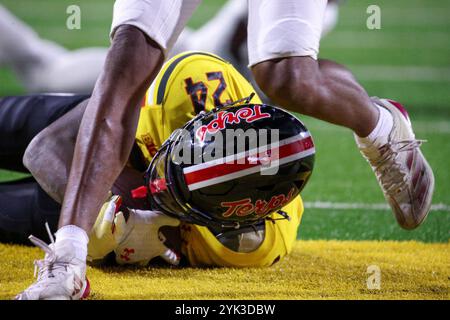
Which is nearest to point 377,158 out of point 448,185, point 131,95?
point 131,95

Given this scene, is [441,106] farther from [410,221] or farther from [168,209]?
[168,209]

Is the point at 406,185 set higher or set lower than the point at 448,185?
higher

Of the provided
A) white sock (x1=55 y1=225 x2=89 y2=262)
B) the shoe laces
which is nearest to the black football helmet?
white sock (x1=55 y1=225 x2=89 y2=262)

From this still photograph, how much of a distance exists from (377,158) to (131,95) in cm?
98

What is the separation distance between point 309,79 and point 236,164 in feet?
1.28

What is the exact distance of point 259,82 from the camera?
2908mm

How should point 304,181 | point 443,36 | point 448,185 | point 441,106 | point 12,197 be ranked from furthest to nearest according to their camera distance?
point 443,36 < point 441,106 < point 448,185 < point 12,197 < point 304,181

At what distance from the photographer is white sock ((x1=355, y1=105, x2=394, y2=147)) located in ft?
10.1

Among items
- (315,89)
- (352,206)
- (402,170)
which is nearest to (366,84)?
(352,206)

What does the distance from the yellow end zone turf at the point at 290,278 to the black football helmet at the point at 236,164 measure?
0.24 m

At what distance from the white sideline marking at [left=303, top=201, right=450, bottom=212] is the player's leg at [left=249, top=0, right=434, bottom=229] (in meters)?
1.20

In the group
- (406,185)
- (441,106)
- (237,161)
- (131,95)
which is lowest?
(441,106)

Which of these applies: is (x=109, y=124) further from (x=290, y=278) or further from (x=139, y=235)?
(x=290, y=278)

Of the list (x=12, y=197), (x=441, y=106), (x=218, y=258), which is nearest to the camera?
(x=218, y=258)
